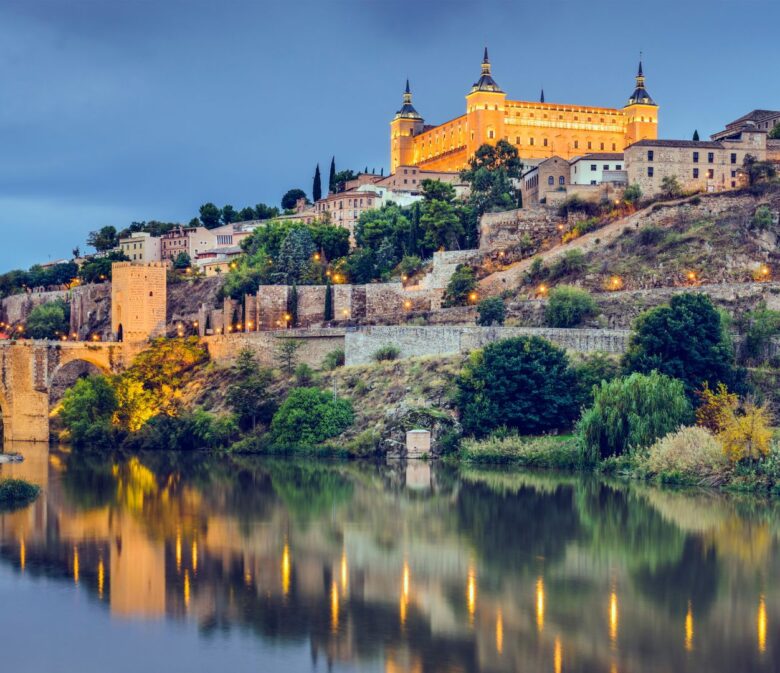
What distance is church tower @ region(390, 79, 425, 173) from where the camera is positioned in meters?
103

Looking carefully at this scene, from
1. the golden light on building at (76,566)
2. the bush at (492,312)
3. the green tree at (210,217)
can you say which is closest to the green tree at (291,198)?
the green tree at (210,217)

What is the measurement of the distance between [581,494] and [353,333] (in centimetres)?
2133

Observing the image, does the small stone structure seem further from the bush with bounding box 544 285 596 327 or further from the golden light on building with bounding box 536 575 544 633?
the golden light on building with bounding box 536 575 544 633

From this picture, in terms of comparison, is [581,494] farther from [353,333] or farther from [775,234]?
[775,234]

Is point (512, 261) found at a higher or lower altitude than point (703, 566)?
higher

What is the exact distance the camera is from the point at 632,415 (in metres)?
40.4

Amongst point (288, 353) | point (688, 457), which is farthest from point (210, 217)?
point (688, 457)

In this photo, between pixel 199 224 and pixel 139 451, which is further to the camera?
pixel 199 224

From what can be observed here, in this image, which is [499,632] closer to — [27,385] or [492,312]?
[492,312]

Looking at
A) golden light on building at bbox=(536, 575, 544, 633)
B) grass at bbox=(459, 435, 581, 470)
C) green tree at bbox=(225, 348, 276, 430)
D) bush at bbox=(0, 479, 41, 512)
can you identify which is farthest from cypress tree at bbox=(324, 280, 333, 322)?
golden light on building at bbox=(536, 575, 544, 633)

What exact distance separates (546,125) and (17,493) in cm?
6318

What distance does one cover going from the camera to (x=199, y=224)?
113 meters

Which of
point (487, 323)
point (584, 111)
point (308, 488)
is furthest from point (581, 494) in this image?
point (584, 111)

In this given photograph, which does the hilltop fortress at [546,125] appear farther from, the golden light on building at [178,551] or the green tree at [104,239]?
the golden light on building at [178,551]
